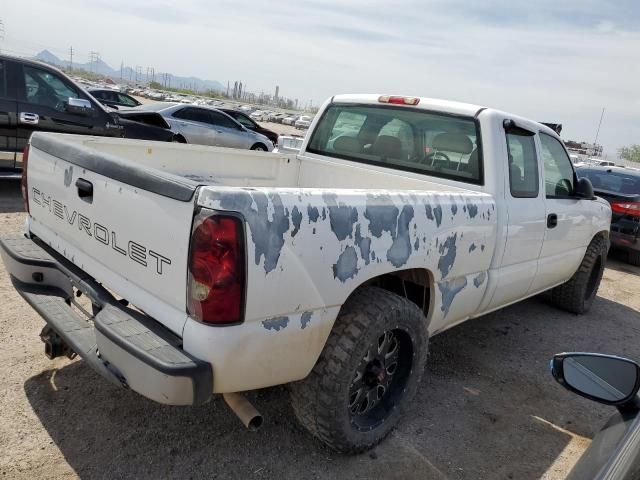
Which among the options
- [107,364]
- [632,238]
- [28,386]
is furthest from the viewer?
[632,238]

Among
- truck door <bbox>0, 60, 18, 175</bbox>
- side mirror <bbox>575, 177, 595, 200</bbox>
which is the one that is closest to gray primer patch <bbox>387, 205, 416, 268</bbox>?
side mirror <bbox>575, 177, 595, 200</bbox>

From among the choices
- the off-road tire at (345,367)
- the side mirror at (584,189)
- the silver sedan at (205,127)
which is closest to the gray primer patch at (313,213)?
the off-road tire at (345,367)

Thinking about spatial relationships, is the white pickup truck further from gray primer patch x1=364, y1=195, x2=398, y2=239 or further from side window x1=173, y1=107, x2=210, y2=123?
side window x1=173, y1=107, x2=210, y2=123

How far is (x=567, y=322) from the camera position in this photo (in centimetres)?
548

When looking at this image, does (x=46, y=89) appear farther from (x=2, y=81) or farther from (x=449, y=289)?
(x=449, y=289)

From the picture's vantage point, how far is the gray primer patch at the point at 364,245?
2426 mm

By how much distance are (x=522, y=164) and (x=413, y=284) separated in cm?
141

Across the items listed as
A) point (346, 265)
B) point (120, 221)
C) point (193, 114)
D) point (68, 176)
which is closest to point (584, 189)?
point (346, 265)

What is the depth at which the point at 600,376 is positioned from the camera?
5.96 feet

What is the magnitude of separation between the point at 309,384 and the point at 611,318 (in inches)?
181

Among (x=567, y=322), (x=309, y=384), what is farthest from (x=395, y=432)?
(x=567, y=322)

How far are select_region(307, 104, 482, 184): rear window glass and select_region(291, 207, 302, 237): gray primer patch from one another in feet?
6.01

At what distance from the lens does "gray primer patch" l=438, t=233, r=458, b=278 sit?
9.78 ft

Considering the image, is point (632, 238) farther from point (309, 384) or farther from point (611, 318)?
point (309, 384)
